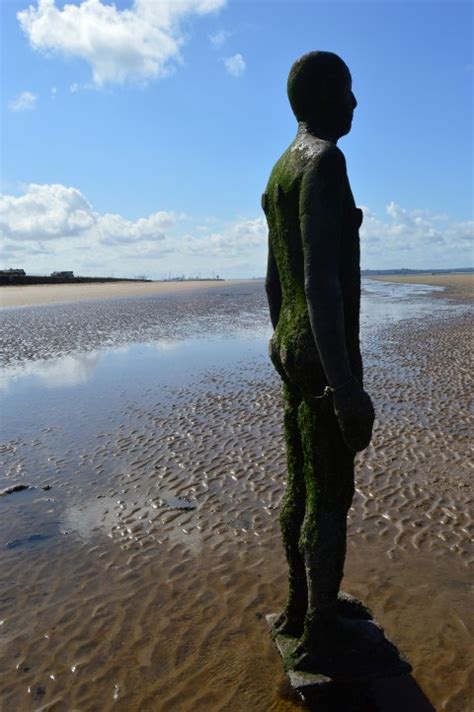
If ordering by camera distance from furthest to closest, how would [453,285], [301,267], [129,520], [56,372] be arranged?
[453,285] → [56,372] → [129,520] → [301,267]

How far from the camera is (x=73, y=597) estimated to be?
503 cm

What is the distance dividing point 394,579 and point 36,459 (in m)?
5.95

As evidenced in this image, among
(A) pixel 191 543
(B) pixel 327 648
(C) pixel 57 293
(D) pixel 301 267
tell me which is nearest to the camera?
(D) pixel 301 267

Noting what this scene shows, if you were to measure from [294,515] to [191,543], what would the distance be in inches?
100

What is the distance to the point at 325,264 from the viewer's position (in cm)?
303

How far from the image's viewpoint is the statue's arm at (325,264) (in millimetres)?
3023

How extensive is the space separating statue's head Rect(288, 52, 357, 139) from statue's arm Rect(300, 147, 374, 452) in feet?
1.58

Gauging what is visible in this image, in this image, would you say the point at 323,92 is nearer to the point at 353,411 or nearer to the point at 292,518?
the point at 353,411

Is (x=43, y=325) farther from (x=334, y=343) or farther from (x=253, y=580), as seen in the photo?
(x=334, y=343)

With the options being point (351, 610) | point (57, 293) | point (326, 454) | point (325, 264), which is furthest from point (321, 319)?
point (57, 293)

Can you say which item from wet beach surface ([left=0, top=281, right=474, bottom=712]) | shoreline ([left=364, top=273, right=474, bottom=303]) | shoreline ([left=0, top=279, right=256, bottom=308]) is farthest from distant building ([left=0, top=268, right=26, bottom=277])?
wet beach surface ([left=0, top=281, right=474, bottom=712])

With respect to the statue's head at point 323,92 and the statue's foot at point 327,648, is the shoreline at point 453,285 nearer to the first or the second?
the statue's head at point 323,92

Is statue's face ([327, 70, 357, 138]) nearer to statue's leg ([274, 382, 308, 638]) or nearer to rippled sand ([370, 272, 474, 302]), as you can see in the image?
statue's leg ([274, 382, 308, 638])

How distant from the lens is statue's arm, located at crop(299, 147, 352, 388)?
3.02 metres
